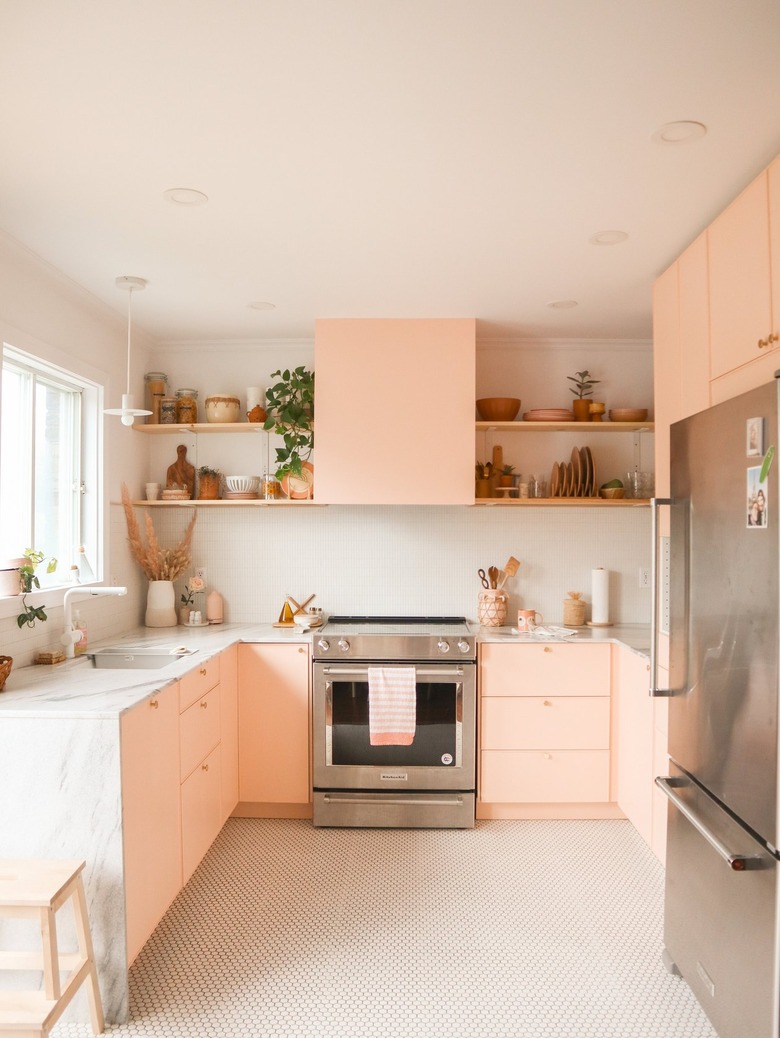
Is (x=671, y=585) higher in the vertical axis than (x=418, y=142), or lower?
lower

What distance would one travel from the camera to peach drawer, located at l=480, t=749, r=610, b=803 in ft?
11.4

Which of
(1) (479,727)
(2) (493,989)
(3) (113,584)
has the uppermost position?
(3) (113,584)

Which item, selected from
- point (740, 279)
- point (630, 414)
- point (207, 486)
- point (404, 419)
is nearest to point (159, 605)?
point (207, 486)

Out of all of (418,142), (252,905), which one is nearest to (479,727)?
(252,905)

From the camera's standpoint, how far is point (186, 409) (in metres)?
3.96

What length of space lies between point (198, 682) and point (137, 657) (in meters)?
0.49

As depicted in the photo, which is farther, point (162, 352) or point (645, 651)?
point (162, 352)

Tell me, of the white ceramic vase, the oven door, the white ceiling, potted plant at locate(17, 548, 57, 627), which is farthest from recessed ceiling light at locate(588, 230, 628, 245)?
the white ceramic vase

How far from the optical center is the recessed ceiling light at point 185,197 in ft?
7.35

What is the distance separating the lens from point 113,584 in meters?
3.62

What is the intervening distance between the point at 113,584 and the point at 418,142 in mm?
2601

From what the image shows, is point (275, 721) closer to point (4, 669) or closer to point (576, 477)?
point (4, 669)

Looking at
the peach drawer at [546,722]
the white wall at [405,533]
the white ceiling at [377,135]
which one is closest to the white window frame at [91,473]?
the white wall at [405,533]

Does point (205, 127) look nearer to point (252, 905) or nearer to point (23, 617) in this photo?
point (23, 617)
